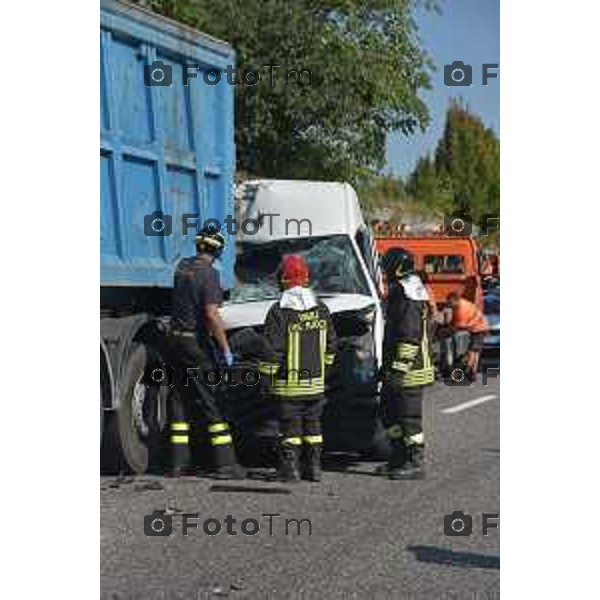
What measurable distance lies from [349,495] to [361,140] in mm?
4192

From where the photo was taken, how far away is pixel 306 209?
11.3 m

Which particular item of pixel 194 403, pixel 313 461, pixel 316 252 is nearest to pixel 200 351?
pixel 194 403

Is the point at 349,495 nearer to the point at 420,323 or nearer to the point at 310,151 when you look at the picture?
the point at 420,323

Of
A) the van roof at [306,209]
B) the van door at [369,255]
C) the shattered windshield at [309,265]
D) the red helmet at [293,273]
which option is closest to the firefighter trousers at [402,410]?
the red helmet at [293,273]

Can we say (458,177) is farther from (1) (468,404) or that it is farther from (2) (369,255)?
(1) (468,404)

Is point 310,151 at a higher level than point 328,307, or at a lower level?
higher

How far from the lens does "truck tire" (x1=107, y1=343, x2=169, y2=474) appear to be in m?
9.70

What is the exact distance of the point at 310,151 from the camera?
12.8 metres

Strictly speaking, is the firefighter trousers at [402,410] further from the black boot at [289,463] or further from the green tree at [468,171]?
the green tree at [468,171]

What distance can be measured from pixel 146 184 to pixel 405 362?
2019 mm

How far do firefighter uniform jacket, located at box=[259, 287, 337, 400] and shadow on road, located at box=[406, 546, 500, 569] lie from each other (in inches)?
88.2

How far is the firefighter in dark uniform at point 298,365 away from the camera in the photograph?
9523 millimetres
